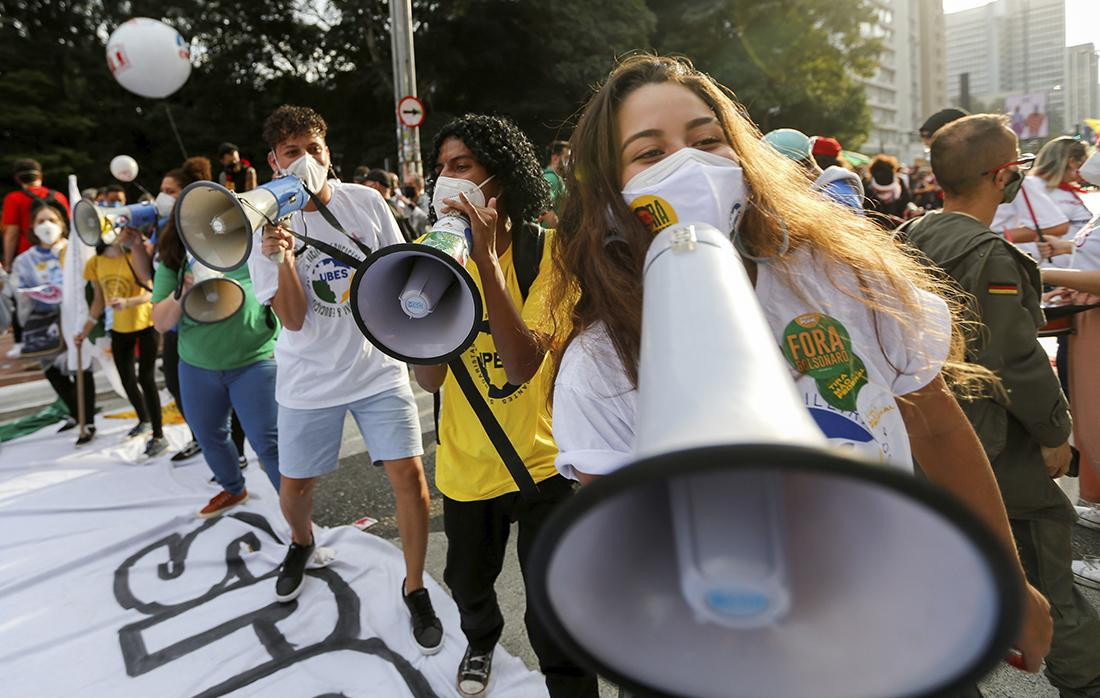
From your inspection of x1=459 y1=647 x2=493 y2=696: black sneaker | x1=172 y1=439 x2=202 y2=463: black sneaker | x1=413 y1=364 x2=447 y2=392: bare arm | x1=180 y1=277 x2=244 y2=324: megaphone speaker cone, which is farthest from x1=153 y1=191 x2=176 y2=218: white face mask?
x1=459 y1=647 x2=493 y2=696: black sneaker

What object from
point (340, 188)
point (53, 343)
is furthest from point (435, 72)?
point (340, 188)

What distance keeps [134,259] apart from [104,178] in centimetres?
1706

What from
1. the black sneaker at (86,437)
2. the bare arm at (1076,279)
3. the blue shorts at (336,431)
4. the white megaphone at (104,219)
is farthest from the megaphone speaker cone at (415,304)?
the black sneaker at (86,437)

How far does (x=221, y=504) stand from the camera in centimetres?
364

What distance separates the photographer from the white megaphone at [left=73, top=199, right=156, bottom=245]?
10.9ft

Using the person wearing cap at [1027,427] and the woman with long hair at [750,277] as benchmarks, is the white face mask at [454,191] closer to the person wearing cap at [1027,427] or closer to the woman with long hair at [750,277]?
the woman with long hair at [750,277]

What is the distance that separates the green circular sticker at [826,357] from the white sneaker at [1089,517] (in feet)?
9.51

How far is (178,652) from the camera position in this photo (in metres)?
2.53

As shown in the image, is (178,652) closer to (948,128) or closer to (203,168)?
(203,168)

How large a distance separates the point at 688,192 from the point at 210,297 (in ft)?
9.88

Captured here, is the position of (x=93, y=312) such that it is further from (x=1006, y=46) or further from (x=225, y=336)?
(x=1006, y=46)

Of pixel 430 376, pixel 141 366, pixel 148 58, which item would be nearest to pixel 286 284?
pixel 430 376

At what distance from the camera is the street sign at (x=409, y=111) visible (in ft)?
29.3

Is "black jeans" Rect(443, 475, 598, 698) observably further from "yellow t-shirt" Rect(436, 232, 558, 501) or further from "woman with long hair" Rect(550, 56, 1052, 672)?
"woman with long hair" Rect(550, 56, 1052, 672)
